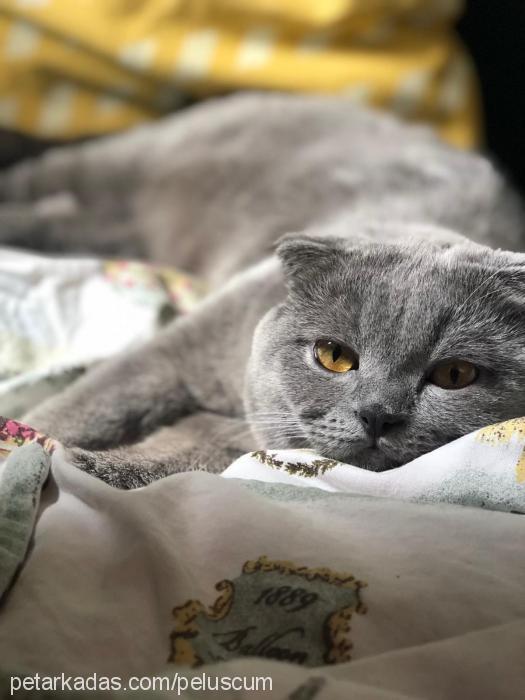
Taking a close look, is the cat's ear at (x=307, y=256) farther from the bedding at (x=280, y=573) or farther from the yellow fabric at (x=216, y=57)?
the yellow fabric at (x=216, y=57)

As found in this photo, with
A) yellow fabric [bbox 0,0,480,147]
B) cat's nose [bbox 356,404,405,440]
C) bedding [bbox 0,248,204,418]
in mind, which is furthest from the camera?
yellow fabric [bbox 0,0,480,147]

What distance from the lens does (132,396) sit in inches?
50.6

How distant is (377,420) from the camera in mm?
939

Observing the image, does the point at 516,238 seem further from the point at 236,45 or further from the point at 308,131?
the point at 236,45

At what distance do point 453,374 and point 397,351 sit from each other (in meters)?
0.08

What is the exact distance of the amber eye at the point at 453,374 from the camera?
3.23 ft

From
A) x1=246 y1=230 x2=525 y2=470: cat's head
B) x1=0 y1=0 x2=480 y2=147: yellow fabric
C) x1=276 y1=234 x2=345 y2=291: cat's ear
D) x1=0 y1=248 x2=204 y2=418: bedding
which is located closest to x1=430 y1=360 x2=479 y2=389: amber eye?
x1=246 y1=230 x2=525 y2=470: cat's head

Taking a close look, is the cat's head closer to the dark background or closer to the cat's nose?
the cat's nose

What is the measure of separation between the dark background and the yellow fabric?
2.3 inches

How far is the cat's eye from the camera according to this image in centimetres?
103

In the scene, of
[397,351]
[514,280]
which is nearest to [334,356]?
[397,351]

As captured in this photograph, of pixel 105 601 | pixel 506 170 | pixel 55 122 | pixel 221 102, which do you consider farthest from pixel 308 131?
pixel 105 601

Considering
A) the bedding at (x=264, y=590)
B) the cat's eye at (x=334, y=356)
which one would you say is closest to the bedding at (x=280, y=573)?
the bedding at (x=264, y=590)

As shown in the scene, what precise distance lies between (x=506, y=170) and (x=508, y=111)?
0.64 ft
